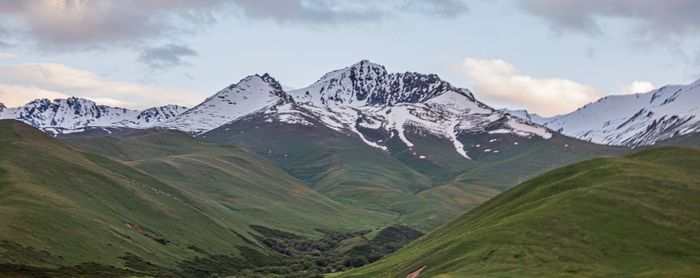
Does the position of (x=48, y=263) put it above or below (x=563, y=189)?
below

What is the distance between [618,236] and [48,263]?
117257 mm

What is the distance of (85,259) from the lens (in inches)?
7308

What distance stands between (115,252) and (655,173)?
128m

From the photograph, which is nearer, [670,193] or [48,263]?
[670,193]

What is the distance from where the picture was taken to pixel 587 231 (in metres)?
137

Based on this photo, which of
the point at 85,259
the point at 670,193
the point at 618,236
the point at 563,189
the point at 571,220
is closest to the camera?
the point at 618,236

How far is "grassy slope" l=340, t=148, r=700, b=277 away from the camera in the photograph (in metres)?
124

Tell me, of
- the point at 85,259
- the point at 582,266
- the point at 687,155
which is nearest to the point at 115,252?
the point at 85,259

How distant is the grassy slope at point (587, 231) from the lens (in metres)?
124

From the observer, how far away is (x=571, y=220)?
142500mm

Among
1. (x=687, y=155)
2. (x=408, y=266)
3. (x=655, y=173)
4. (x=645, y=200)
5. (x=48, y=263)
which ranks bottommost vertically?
(x=48, y=263)

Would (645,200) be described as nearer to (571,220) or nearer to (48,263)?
(571,220)

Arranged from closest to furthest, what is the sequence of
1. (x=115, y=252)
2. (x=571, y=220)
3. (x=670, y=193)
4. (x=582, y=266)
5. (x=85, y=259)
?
(x=582, y=266)
(x=571, y=220)
(x=670, y=193)
(x=85, y=259)
(x=115, y=252)

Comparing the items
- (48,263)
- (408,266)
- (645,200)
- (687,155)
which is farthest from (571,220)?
(48,263)
